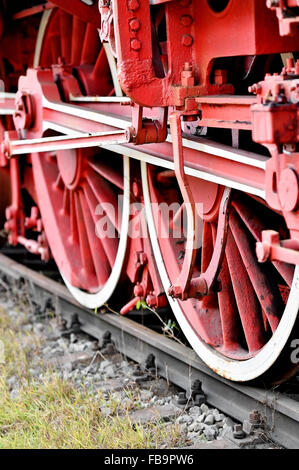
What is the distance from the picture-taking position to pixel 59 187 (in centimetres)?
486

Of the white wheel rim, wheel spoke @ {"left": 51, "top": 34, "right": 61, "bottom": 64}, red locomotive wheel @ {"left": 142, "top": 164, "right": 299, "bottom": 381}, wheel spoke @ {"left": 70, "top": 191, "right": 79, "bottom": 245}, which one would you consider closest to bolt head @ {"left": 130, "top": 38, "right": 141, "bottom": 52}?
red locomotive wheel @ {"left": 142, "top": 164, "right": 299, "bottom": 381}

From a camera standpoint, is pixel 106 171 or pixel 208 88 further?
pixel 106 171

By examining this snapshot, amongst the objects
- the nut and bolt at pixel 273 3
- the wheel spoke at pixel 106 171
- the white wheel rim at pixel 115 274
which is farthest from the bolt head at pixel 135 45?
the wheel spoke at pixel 106 171

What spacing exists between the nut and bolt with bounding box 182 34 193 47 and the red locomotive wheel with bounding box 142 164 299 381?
1.90 ft

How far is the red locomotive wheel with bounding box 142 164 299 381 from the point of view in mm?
3059

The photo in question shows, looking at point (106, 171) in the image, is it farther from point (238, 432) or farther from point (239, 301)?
point (238, 432)

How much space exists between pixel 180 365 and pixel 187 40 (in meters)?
1.52

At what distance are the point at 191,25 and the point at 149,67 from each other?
0.82 ft

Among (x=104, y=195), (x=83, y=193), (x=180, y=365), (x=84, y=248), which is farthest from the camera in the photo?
(x=84, y=248)

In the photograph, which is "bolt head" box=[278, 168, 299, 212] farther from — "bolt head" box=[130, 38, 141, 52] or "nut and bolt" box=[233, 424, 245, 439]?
"nut and bolt" box=[233, 424, 245, 439]

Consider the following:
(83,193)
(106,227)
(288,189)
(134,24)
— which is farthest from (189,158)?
(83,193)

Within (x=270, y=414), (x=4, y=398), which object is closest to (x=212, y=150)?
(x=270, y=414)

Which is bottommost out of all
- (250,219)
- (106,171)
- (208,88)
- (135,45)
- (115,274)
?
(115,274)

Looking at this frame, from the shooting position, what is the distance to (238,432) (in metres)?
3.02
